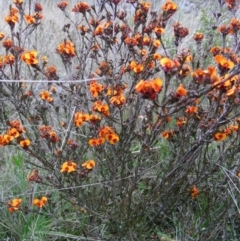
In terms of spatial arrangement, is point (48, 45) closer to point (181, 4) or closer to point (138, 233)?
point (181, 4)

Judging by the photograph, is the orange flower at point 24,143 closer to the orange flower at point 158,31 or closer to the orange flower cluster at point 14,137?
the orange flower cluster at point 14,137

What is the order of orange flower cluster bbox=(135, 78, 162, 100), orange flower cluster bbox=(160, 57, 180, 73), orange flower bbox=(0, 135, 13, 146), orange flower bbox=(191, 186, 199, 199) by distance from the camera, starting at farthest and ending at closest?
1. orange flower bbox=(191, 186, 199, 199)
2. orange flower bbox=(0, 135, 13, 146)
3. orange flower cluster bbox=(160, 57, 180, 73)
4. orange flower cluster bbox=(135, 78, 162, 100)

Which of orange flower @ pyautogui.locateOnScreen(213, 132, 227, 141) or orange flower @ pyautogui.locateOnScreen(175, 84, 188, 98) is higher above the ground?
orange flower @ pyautogui.locateOnScreen(175, 84, 188, 98)

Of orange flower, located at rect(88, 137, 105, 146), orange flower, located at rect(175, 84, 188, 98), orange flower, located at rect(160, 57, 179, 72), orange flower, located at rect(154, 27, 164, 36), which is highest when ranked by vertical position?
orange flower, located at rect(160, 57, 179, 72)

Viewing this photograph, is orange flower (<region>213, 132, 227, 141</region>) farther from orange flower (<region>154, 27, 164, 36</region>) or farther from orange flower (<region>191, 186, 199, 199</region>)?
orange flower (<region>154, 27, 164, 36</region>)

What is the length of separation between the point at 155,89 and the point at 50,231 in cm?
124

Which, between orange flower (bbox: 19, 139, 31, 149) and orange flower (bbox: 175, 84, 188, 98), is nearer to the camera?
orange flower (bbox: 175, 84, 188, 98)

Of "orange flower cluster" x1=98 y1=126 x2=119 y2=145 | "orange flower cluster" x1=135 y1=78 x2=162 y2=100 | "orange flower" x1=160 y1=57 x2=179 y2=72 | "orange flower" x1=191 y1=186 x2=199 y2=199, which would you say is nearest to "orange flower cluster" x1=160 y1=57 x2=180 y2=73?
"orange flower" x1=160 y1=57 x2=179 y2=72

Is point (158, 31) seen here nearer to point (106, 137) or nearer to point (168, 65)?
point (106, 137)

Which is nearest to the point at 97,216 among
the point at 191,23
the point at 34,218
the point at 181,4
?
the point at 34,218

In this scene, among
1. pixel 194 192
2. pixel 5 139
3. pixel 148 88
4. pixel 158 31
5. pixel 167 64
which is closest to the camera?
pixel 148 88

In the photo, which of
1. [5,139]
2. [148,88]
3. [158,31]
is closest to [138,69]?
[158,31]

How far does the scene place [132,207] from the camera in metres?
2.32

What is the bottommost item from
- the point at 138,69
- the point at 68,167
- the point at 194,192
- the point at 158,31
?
the point at 194,192
